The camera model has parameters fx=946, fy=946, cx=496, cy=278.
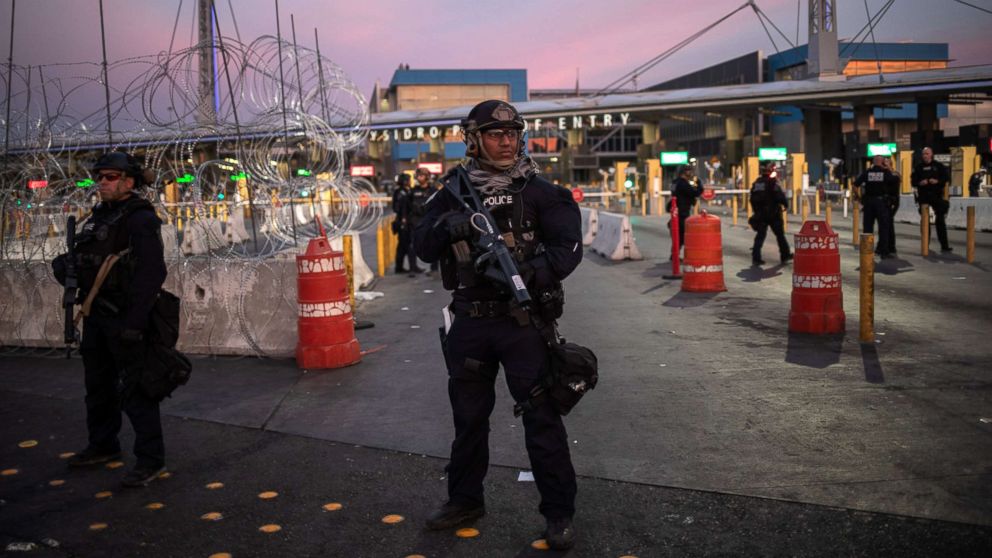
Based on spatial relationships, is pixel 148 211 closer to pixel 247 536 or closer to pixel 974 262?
pixel 247 536

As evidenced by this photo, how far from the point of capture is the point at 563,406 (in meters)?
4.34

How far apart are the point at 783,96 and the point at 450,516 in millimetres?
51711

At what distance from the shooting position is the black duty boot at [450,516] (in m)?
4.60

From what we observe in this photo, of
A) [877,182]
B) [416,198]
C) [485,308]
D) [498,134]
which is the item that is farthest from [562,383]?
[416,198]

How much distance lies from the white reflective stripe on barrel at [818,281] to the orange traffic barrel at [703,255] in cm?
364

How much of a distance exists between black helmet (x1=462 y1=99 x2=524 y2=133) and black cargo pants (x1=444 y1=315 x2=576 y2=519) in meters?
0.89

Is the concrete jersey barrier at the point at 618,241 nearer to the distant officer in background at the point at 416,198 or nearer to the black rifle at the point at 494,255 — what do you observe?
the distant officer in background at the point at 416,198

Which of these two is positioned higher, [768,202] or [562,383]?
[768,202]

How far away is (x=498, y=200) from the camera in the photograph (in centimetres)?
442

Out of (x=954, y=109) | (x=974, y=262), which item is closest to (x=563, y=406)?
(x=974, y=262)

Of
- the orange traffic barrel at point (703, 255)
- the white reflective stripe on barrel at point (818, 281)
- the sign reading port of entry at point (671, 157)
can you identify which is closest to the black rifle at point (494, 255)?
the white reflective stripe on barrel at point (818, 281)

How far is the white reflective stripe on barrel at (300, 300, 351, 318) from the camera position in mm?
8727

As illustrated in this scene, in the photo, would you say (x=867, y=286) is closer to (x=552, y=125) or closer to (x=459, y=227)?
(x=459, y=227)

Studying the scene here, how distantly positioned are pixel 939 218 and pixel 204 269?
13.9 metres
